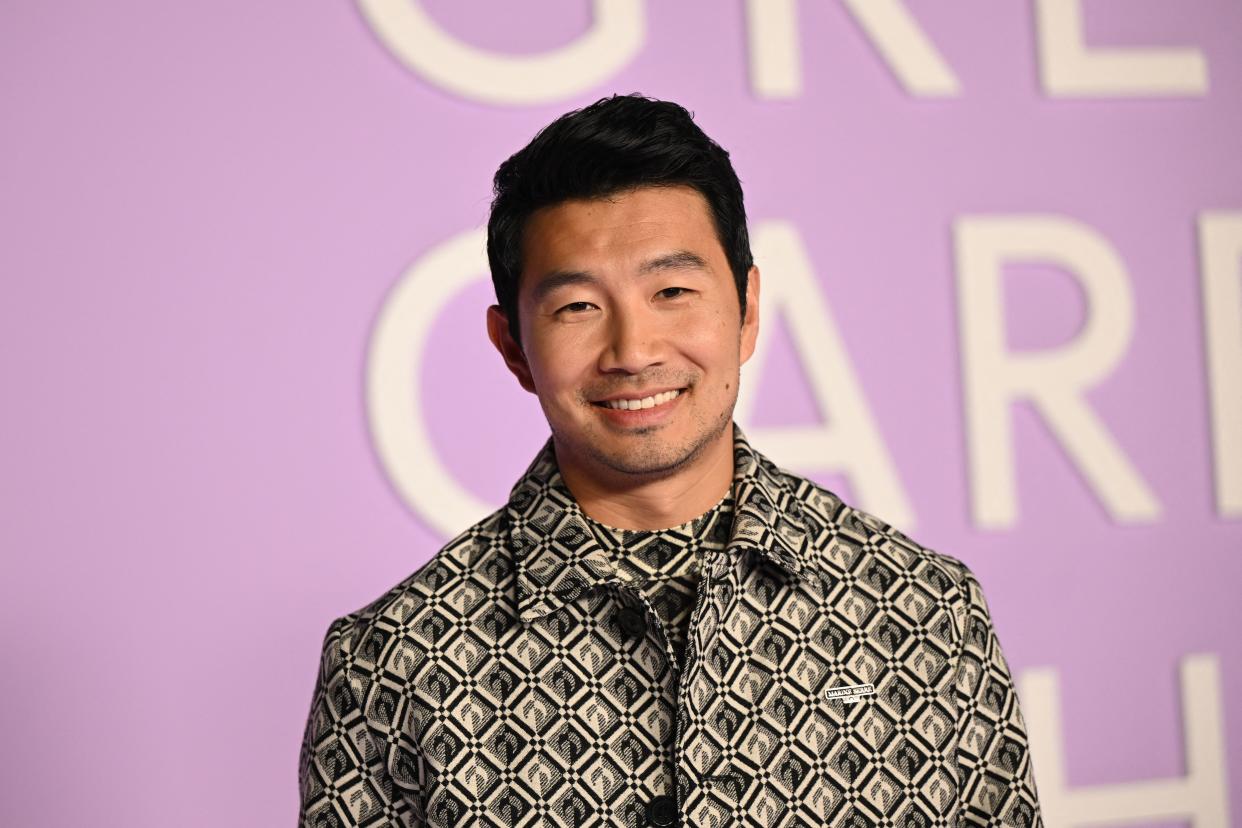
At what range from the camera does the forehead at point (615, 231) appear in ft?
4.41

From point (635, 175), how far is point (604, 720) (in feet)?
1.69

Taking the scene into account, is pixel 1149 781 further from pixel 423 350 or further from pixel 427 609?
pixel 427 609

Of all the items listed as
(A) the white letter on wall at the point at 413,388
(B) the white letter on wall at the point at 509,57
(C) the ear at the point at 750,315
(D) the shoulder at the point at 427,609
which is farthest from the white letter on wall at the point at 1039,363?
(D) the shoulder at the point at 427,609

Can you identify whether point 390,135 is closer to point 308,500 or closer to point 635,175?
point 308,500

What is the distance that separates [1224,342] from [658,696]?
71.7 inches

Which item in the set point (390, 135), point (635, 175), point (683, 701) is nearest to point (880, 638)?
point (683, 701)

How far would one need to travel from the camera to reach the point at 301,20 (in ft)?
7.36

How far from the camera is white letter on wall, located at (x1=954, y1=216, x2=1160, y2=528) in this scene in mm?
2562

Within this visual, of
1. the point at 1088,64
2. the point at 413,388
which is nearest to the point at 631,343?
the point at 413,388

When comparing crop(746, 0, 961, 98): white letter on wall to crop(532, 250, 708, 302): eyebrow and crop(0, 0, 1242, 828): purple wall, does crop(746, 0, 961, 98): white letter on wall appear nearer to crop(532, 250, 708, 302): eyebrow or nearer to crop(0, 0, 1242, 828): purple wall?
crop(0, 0, 1242, 828): purple wall

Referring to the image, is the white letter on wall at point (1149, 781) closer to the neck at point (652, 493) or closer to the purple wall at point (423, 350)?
the purple wall at point (423, 350)

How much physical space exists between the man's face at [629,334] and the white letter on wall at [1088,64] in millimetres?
1494

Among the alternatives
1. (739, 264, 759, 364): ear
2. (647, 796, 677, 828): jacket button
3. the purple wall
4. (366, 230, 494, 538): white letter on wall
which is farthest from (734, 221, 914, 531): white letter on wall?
(647, 796, 677, 828): jacket button

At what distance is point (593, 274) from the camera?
134 centimetres
